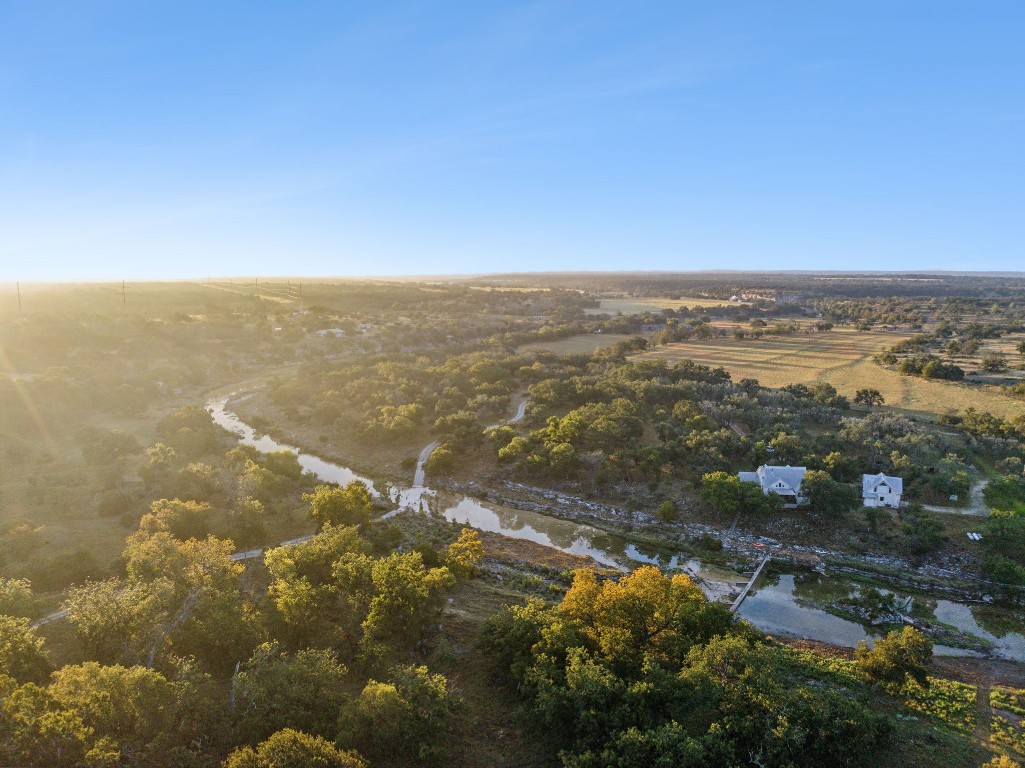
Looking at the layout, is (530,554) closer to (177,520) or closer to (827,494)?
(827,494)

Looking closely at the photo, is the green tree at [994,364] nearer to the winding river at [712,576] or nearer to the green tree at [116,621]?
the winding river at [712,576]

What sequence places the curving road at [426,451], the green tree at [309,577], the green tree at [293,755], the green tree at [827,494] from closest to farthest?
the green tree at [293,755], the green tree at [309,577], the green tree at [827,494], the curving road at [426,451]

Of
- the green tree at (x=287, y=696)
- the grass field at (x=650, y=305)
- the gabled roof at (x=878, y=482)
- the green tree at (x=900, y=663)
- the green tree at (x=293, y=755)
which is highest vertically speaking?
the grass field at (x=650, y=305)

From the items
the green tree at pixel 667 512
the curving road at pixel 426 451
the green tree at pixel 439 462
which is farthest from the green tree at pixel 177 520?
the green tree at pixel 667 512

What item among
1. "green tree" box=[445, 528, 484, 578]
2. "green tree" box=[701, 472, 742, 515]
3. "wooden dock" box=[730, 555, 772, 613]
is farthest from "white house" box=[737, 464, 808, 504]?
"green tree" box=[445, 528, 484, 578]

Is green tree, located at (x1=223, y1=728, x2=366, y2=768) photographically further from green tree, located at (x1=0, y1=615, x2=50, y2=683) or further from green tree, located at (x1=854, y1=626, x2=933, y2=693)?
green tree, located at (x1=854, y1=626, x2=933, y2=693)

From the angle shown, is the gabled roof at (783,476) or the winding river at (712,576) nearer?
the winding river at (712,576)

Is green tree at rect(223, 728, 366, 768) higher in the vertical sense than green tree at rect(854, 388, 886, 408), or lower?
lower
